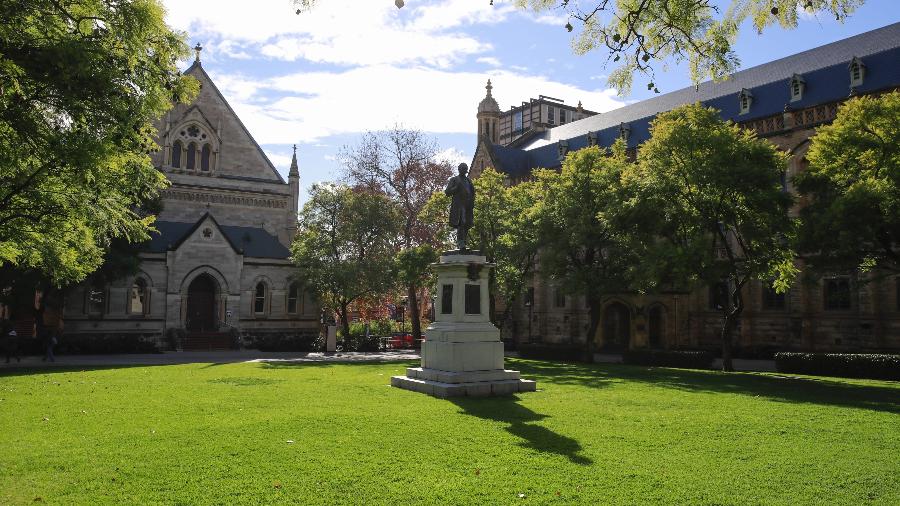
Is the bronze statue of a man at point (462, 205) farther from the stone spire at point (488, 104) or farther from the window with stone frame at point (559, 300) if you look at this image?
the stone spire at point (488, 104)

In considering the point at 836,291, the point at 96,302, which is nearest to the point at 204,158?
the point at 96,302

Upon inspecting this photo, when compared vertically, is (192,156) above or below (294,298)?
above

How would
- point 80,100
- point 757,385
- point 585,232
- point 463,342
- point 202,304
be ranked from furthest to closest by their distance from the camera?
1. point 202,304
2. point 585,232
3. point 757,385
4. point 463,342
5. point 80,100

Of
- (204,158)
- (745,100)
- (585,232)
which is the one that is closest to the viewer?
(585,232)

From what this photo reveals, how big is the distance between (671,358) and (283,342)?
22.2 metres

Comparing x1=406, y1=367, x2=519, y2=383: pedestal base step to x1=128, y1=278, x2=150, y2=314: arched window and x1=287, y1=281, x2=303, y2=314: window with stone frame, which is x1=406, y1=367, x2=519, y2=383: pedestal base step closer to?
x1=128, y1=278, x2=150, y2=314: arched window

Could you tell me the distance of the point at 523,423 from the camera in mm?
10859

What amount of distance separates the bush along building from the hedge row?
3079mm

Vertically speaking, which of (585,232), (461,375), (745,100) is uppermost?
(745,100)

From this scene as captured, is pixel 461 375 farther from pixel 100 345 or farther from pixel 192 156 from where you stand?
pixel 192 156

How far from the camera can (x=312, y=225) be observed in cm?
3984

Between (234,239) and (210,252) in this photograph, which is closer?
(210,252)

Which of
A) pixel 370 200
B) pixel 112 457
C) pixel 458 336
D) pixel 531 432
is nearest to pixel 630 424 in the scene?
pixel 531 432

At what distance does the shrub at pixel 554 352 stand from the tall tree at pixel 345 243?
9874mm
